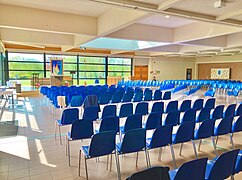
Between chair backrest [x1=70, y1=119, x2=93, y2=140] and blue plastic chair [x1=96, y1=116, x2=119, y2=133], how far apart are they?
22 centimetres

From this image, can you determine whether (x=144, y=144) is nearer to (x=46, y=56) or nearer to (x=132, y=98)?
(x=132, y=98)

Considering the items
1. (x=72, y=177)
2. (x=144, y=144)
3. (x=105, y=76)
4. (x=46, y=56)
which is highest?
(x=46, y=56)

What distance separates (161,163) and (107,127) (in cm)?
118

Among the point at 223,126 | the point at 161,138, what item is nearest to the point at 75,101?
the point at 161,138

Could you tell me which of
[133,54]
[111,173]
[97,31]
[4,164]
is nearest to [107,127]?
[111,173]

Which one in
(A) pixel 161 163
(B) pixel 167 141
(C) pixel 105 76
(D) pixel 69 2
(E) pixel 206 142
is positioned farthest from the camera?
(C) pixel 105 76

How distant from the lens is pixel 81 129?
354cm

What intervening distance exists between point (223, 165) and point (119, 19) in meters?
5.79

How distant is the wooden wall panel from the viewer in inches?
814

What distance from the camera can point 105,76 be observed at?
20141 millimetres

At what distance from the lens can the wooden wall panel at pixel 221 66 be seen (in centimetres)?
2069

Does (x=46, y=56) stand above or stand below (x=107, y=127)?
above

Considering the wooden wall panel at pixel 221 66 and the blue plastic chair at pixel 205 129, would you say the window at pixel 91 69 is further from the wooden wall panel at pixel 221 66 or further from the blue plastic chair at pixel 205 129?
the blue plastic chair at pixel 205 129

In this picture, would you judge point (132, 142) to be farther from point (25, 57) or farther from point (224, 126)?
point (25, 57)
